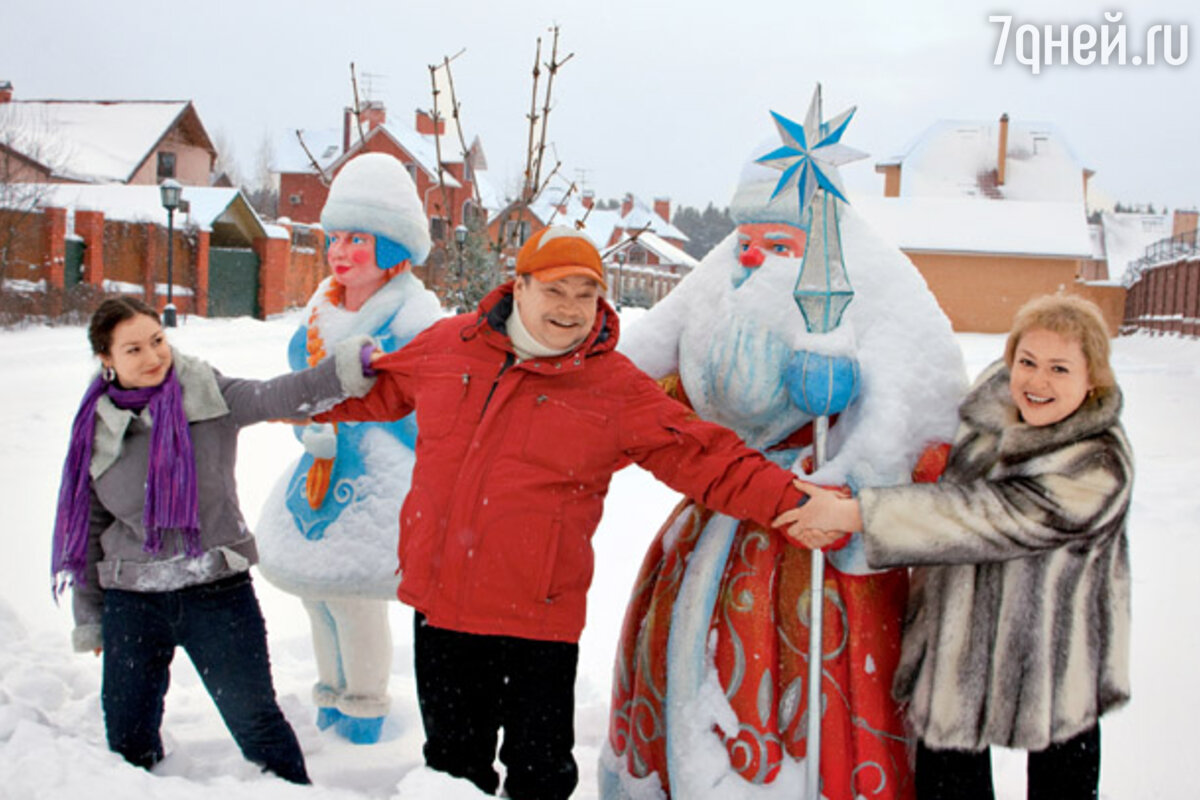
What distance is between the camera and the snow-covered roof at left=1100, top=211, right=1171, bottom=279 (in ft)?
157

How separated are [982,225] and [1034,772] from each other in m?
30.5

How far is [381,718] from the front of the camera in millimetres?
3455

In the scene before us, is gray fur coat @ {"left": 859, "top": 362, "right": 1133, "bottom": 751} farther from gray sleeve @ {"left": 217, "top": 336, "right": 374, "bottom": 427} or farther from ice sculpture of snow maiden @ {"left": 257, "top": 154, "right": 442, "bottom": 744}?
ice sculpture of snow maiden @ {"left": 257, "top": 154, "right": 442, "bottom": 744}

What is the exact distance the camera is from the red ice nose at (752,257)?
2688mm

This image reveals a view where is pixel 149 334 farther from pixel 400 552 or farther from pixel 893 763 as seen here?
pixel 893 763

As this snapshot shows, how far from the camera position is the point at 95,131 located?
31.0 m

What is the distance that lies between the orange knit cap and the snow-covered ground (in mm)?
1159

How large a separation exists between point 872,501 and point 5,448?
249 inches

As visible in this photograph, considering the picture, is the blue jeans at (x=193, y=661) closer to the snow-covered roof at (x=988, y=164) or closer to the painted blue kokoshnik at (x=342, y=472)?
the painted blue kokoshnik at (x=342, y=472)

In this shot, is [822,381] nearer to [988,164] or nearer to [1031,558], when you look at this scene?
[1031,558]

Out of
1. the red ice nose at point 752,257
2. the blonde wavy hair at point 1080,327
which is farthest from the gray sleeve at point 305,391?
the blonde wavy hair at point 1080,327

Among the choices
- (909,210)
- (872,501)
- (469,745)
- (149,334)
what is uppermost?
(909,210)

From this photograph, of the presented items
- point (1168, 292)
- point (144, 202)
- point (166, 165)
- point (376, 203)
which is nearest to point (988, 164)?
point (1168, 292)

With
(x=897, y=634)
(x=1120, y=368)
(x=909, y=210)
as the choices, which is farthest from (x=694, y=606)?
(x=909, y=210)
